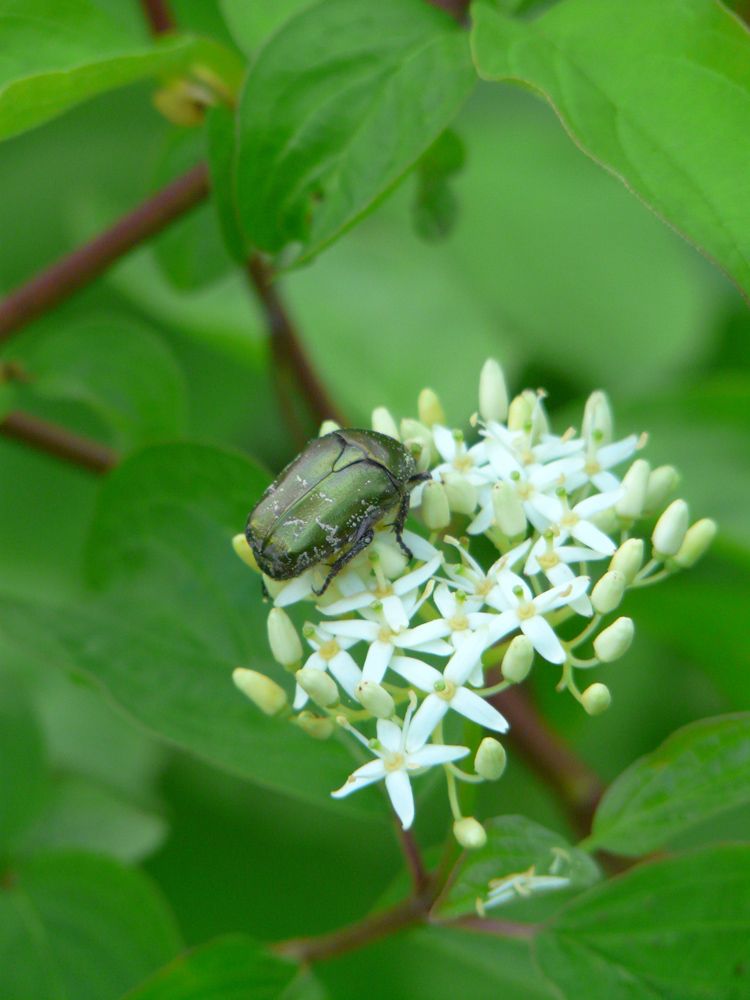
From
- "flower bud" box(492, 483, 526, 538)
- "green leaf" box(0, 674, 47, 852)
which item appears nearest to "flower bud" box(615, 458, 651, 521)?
"flower bud" box(492, 483, 526, 538)

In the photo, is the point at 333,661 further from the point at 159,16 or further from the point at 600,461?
the point at 159,16

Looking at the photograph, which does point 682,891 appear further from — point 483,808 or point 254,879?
point 254,879

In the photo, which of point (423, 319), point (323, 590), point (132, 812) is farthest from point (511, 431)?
point (423, 319)

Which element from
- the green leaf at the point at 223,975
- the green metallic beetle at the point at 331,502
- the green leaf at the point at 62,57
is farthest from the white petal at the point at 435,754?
the green leaf at the point at 62,57

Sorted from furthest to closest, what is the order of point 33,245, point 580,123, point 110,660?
point 33,245, point 110,660, point 580,123

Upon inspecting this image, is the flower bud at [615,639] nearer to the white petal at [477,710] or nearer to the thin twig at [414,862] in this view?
the white petal at [477,710]
